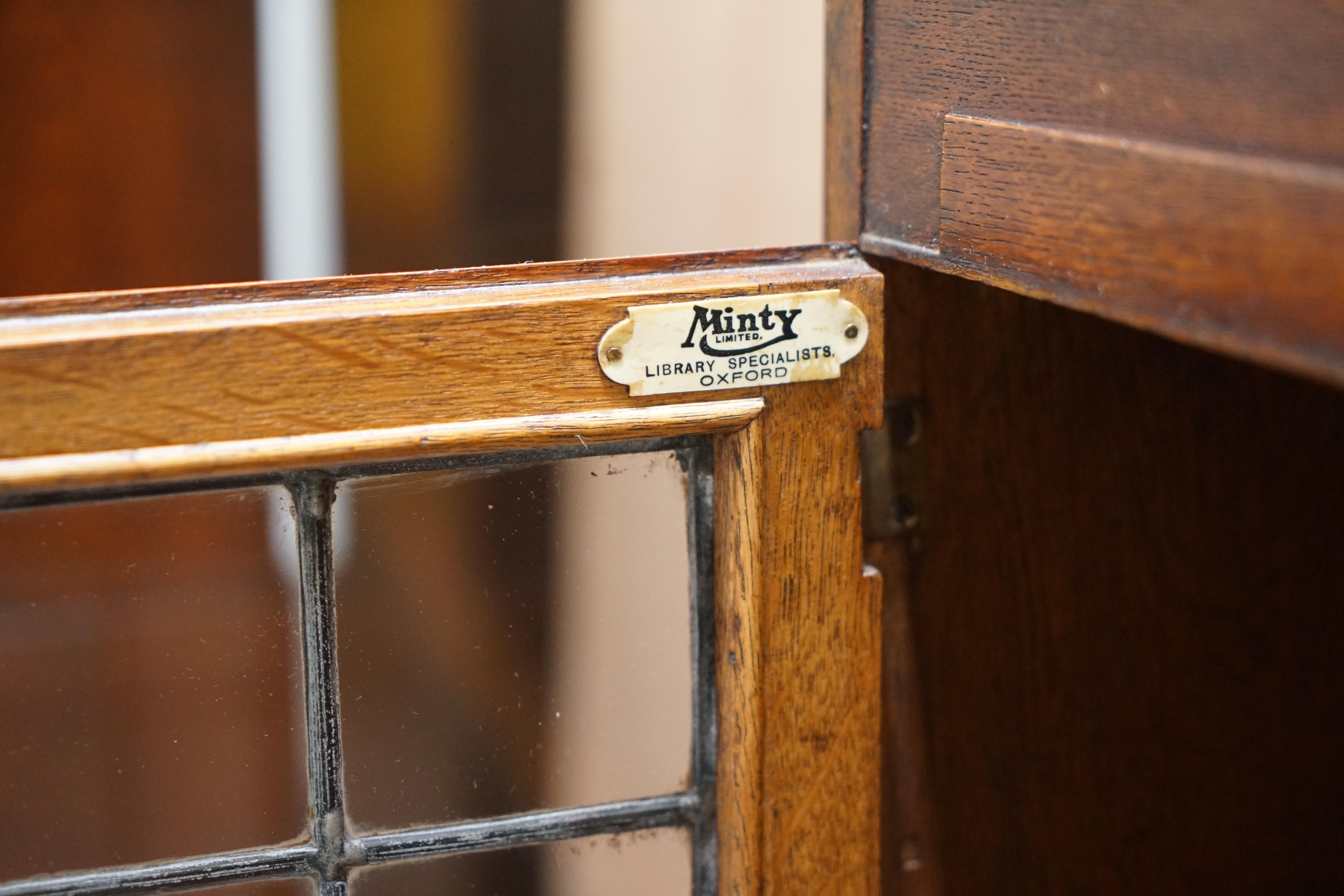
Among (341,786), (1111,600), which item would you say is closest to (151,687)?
(341,786)

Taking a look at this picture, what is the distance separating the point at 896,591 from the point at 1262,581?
0.36 metres

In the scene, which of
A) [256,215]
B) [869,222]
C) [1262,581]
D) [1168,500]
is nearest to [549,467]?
[869,222]

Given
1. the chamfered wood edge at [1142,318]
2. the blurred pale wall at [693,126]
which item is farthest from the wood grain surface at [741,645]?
the blurred pale wall at [693,126]

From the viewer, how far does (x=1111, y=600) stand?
0.85 metres

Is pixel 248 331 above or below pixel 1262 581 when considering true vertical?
above

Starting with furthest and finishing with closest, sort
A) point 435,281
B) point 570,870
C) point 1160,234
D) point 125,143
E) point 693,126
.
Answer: point 693,126 < point 125,143 < point 570,870 < point 435,281 < point 1160,234

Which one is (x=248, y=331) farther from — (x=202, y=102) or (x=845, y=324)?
(x=202, y=102)

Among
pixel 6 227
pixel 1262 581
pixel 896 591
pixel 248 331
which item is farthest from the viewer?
pixel 6 227

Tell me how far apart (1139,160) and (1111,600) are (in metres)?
0.46

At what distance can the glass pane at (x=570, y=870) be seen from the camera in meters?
0.66

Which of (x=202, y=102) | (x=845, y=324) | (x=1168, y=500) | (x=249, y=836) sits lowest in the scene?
(x=249, y=836)

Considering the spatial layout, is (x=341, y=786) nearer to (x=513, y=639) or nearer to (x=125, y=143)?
(x=513, y=639)

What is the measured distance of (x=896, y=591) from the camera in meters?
0.79

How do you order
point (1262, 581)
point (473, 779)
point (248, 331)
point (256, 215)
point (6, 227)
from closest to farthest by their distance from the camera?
point (248, 331)
point (473, 779)
point (1262, 581)
point (6, 227)
point (256, 215)
